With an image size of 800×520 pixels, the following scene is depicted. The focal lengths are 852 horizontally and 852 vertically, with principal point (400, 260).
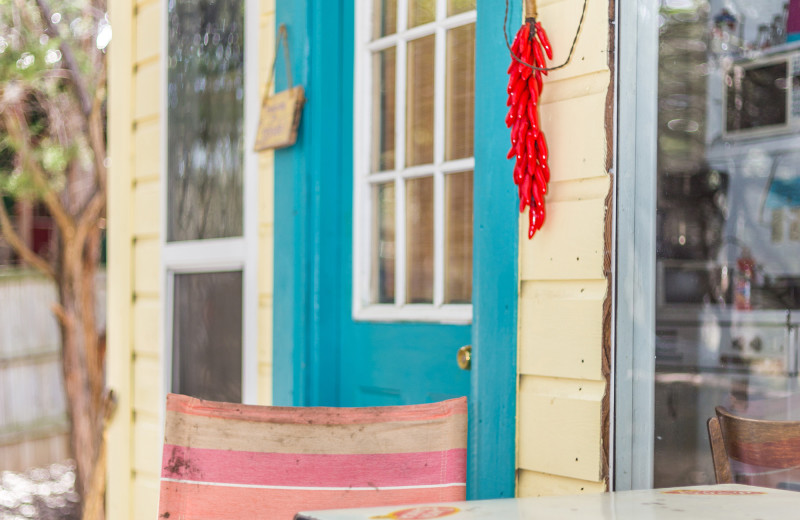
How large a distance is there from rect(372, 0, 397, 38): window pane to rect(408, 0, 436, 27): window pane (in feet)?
0.22

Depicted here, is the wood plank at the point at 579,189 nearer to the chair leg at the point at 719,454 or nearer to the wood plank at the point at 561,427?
the wood plank at the point at 561,427

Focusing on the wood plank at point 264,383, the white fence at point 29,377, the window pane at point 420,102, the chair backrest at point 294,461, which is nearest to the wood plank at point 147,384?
the wood plank at point 264,383

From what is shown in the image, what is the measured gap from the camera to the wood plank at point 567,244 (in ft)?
5.86

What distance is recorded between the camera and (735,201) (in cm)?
245

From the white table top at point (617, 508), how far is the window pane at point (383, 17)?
1.66 meters

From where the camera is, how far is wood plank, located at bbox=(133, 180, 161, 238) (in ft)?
11.1

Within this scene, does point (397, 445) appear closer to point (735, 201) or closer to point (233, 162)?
point (735, 201)

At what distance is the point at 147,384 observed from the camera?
134 inches

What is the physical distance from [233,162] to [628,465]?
1.77 meters

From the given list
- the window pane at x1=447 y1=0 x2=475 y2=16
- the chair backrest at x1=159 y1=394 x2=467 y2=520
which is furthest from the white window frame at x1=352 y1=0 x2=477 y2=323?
the chair backrest at x1=159 y1=394 x2=467 y2=520

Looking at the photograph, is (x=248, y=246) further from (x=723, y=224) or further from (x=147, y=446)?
(x=723, y=224)

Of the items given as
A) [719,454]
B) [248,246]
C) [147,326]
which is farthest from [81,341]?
[719,454]

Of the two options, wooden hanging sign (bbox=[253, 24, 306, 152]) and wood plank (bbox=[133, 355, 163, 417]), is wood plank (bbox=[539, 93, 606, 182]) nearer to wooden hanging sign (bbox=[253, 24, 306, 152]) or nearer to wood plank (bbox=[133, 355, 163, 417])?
wooden hanging sign (bbox=[253, 24, 306, 152])

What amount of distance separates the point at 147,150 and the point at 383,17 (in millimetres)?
1348
